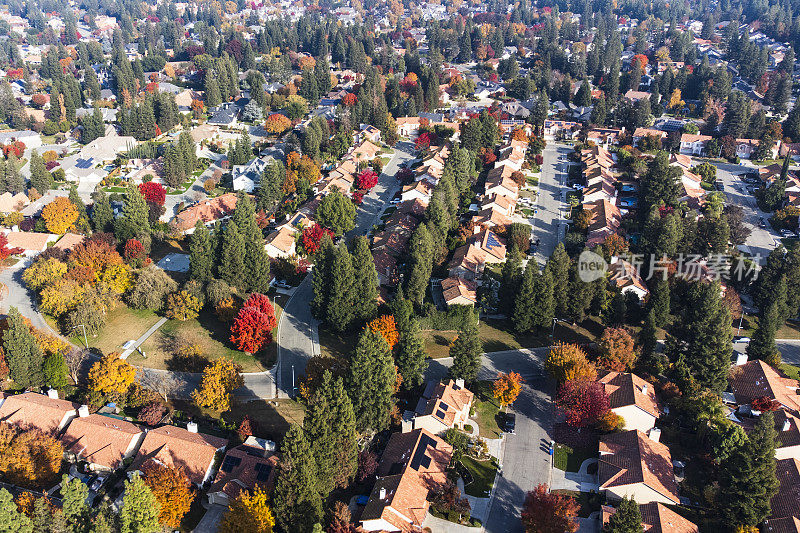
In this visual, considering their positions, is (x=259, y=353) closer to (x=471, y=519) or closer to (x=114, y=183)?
(x=471, y=519)

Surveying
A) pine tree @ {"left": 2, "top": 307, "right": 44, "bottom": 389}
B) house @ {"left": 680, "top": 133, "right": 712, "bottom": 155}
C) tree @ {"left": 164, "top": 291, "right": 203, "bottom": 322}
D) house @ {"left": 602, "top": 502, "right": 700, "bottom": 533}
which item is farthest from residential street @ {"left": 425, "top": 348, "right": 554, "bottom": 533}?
house @ {"left": 680, "top": 133, "right": 712, "bottom": 155}

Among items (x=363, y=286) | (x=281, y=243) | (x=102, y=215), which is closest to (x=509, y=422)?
(x=363, y=286)

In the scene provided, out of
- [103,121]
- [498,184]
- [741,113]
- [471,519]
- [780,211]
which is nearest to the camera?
[471,519]

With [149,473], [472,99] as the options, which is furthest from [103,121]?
[149,473]

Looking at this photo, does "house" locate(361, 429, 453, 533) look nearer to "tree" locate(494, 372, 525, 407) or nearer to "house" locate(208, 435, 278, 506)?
"tree" locate(494, 372, 525, 407)

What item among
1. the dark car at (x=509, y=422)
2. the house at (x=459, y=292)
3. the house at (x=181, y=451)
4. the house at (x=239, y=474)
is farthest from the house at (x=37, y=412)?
the house at (x=459, y=292)

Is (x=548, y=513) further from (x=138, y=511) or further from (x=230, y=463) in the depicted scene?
(x=138, y=511)
